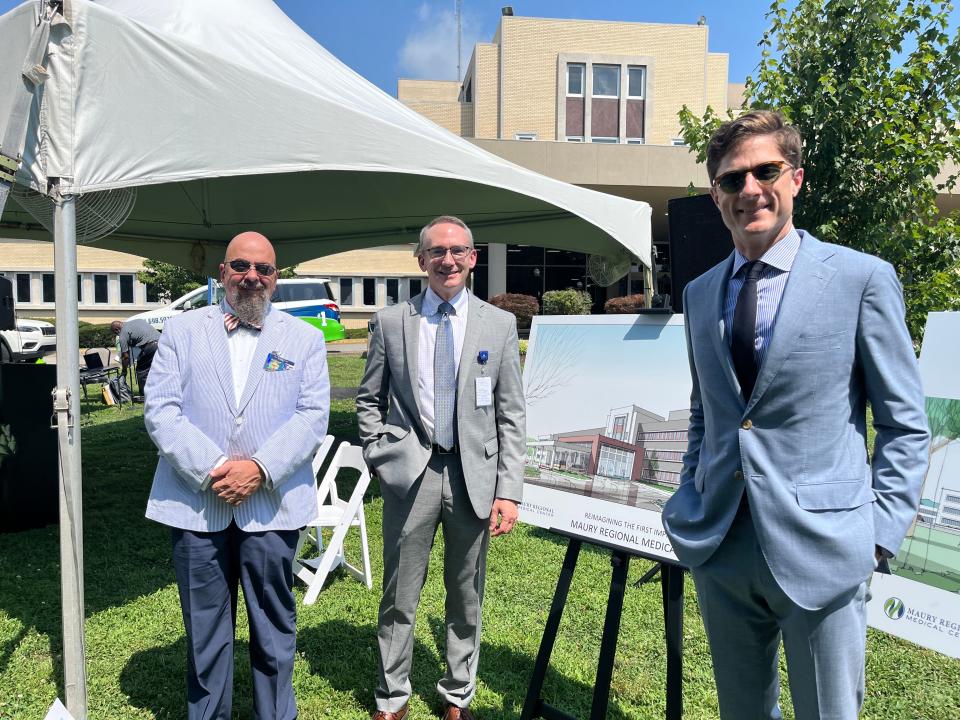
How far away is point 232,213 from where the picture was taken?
779cm

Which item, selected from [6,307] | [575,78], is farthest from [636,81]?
[6,307]

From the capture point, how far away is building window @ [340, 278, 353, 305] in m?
30.9

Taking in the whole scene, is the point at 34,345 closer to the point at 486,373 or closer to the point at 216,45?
the point at 216,45

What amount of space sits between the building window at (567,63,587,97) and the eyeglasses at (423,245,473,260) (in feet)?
99.0

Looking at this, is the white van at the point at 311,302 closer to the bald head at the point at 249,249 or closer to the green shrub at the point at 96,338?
the green shrub at the point at 96,338

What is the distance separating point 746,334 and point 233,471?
1720mm

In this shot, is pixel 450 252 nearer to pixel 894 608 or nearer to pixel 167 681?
pixel 894 608

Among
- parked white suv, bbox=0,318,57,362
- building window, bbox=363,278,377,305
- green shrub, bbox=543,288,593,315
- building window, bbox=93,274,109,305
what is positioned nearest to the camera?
parked white suv, bbox=0,318,57,362

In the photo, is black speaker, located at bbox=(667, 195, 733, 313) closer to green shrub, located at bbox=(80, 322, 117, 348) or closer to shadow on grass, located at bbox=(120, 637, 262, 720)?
shadow on grass, located at bbox=(120, 637, 262, 720)

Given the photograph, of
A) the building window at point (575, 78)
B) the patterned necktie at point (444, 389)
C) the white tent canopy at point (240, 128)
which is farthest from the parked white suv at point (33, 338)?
the building window at point (575, 78)

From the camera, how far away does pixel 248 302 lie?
2541 mm

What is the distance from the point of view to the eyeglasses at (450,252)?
8.54 feet

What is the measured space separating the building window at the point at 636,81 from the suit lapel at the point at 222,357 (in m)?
31.5

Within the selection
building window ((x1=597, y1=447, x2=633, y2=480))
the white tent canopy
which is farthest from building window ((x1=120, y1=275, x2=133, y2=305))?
building window ((x1=597, y1=447, x2=633, y2=480))
